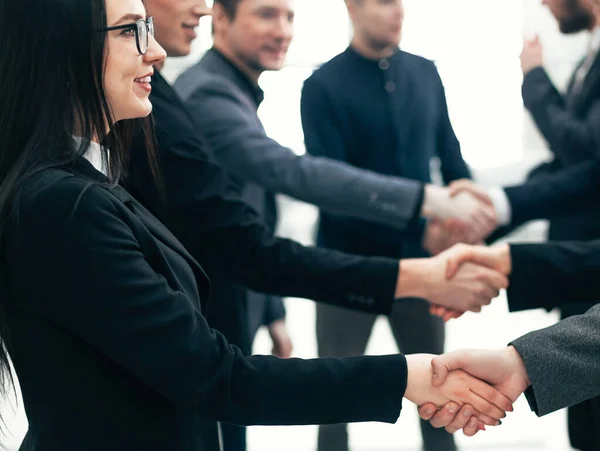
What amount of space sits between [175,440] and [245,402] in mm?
104

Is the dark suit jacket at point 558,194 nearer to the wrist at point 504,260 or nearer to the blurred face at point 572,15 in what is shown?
the blurred face at point 572,15

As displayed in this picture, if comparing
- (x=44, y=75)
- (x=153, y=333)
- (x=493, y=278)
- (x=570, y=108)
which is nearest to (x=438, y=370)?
(x=153, y=333)

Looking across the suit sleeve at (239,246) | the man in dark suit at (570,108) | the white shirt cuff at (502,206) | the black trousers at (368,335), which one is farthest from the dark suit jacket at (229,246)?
the white shirt cuff at (502,206)

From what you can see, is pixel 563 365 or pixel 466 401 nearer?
pixel 563 365

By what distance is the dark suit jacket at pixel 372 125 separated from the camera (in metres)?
2.27

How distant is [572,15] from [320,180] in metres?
1.01

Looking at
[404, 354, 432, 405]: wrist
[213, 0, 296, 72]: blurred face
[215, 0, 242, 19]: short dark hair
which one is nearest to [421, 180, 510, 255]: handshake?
[213, 0, 296, 72]: blurred face

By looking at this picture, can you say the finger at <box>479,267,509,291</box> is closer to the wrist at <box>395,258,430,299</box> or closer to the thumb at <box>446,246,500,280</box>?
the thumb at <box>446,246,500,280</box>

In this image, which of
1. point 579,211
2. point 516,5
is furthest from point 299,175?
point 516,5

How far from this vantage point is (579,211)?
2.29 metres

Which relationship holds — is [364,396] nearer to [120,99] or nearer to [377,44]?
[120,99]

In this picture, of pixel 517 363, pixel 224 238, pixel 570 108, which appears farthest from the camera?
pixel 570 108

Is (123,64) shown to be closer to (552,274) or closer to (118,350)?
(118,350)

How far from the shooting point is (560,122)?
7.55 ft
